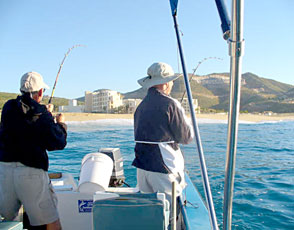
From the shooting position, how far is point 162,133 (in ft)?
6.52

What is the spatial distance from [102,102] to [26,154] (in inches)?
2237

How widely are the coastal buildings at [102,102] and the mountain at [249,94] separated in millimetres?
18790

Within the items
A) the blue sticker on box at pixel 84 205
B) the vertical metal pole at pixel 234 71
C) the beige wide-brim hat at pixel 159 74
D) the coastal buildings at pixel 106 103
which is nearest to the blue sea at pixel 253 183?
the beige wide-brim hat at pixel 159 74

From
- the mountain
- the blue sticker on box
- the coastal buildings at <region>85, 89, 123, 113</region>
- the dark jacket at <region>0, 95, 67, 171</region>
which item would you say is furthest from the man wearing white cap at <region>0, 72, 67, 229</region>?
the mountain

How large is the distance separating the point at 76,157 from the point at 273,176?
570 cm

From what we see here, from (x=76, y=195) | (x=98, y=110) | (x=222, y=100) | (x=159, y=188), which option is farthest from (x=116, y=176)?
(x=222, y=100)

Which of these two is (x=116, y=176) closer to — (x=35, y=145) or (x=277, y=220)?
(x=35, y=145)

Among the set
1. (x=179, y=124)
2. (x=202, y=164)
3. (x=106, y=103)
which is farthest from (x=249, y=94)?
(x=202, y=164)

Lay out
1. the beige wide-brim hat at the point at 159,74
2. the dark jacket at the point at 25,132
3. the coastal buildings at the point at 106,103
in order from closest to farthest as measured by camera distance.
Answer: the dark jacket at the point at 25,132 → the beige wide-brim hat at the point at 159,74 → the coastal buildings at the point at 106,103

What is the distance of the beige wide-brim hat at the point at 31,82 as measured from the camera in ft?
6.39

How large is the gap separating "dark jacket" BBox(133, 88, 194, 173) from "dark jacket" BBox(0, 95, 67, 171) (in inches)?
22.8

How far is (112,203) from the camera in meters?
1.41

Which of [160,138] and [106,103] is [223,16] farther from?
[106,103]

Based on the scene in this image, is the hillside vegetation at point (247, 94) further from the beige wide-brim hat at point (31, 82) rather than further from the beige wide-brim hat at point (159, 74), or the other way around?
the beige wide-brim hat at point (31, 82)
